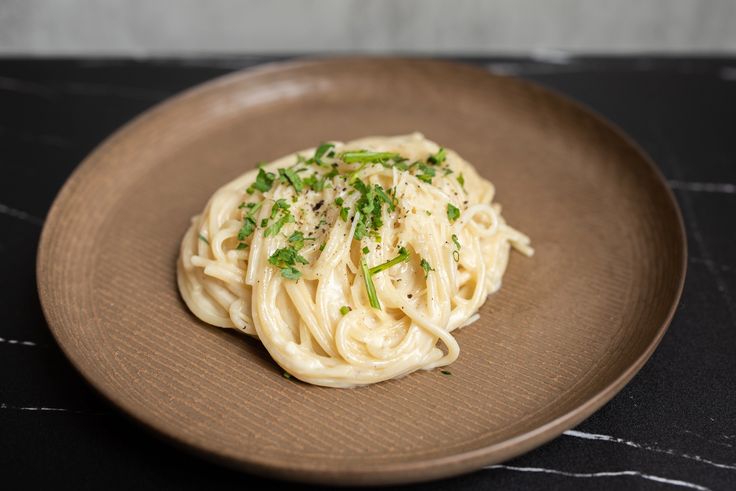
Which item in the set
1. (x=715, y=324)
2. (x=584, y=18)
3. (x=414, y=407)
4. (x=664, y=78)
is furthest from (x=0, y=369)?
(x=584, y=18)

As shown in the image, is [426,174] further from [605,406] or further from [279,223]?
[605,406]

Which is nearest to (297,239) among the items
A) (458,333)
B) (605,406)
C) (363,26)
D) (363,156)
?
(363,156)

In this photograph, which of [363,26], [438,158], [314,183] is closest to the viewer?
[314,183]

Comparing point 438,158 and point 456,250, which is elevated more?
point 438,158

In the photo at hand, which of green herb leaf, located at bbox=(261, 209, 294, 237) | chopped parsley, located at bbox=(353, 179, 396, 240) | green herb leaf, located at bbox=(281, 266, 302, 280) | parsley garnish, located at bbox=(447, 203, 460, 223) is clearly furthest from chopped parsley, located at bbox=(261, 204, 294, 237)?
parsley garnish, located at bbox=(447, 203, 460, 223)

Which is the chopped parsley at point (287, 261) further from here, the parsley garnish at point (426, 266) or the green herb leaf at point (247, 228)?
the parsley garnish at point (426, 266)

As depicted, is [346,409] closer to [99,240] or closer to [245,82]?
[99,240]
